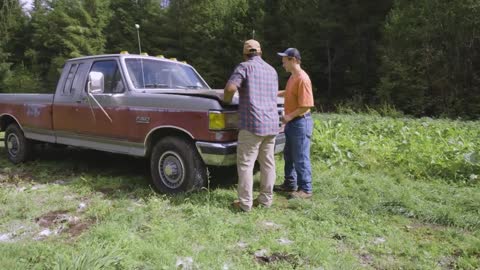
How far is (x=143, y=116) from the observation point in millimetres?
5555

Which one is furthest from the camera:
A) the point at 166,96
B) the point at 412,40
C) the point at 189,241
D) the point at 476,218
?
the point at 412,40

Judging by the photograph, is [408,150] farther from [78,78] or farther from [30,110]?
[30,110]

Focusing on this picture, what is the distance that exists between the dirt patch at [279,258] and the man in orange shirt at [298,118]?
66.4 inches

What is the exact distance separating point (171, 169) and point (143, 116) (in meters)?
0.82

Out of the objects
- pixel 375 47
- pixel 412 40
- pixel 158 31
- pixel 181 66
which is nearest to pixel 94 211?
pixel 181 66

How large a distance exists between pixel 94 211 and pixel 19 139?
12.6ft

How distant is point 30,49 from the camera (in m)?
43.7

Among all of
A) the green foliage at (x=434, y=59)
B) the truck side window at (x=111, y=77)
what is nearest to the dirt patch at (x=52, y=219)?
the truck side window at (x=111, y=77)

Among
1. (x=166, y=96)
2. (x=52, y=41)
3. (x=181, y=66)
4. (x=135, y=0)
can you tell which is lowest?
(x=166, y=96)

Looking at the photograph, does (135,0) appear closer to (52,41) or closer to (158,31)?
(158,31)

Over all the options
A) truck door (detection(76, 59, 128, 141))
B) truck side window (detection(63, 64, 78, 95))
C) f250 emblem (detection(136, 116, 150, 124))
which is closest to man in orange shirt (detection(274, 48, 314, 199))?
f250 emblem (detection(136, 116, 150, 124))

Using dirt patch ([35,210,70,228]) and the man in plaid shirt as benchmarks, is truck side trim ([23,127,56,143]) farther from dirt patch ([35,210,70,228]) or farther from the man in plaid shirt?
the man in plaid shirt

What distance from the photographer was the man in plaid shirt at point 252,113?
185 inches


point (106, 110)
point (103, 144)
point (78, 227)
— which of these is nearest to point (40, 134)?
point (103, 144)
